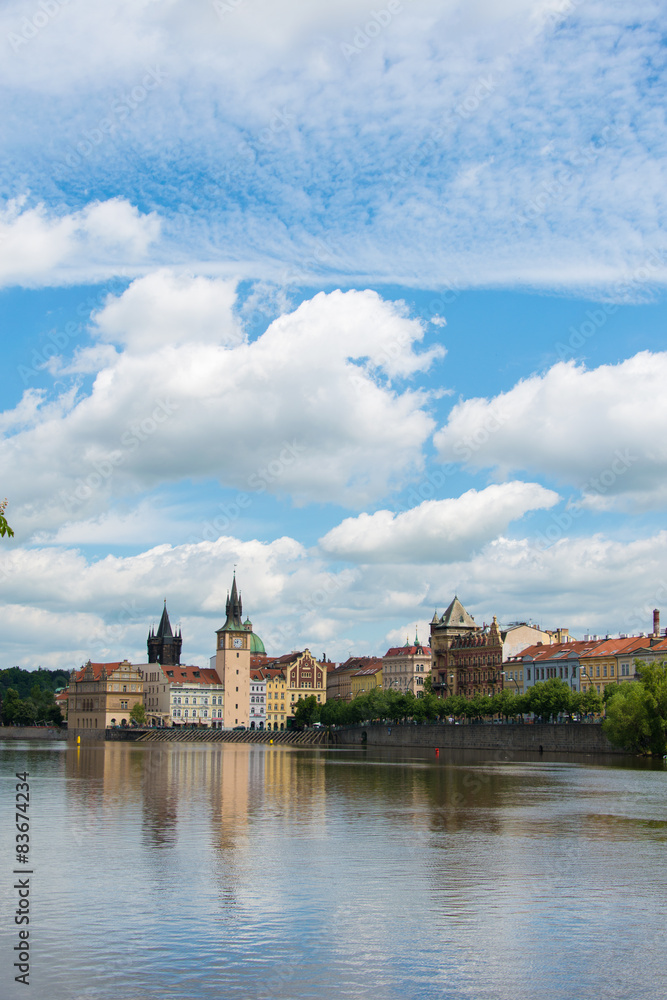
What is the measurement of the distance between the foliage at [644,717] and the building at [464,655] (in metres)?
81.2

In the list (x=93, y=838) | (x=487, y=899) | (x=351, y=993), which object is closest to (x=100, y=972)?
(x=351, y=993)

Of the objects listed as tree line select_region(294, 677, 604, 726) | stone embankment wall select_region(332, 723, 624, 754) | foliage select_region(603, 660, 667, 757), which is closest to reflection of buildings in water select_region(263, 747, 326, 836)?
foliage select_region(603, 660, 667, 757)

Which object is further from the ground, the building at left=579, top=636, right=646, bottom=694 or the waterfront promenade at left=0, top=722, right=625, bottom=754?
the building at left=579, top=636, right=646, bottom=694

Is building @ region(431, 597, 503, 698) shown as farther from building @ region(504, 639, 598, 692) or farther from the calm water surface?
the calm water surface

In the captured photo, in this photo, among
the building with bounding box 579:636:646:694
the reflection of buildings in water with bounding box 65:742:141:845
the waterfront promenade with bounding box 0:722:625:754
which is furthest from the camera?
the building with bounding box 579:636:646:694

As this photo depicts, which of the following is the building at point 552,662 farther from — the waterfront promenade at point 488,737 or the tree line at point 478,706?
the waterfront promenade at point 488,737

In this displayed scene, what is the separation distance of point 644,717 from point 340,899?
7032 cm

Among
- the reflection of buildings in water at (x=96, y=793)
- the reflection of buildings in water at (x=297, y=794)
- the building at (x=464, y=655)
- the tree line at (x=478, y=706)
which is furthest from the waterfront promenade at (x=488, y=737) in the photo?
the reflection of buildings in water at (x=96, y=793)

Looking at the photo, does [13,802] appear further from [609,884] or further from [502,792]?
[609,884]

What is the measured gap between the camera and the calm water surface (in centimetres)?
1875

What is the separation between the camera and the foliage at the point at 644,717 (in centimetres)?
8825

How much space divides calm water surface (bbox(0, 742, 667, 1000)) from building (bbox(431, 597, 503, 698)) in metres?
130

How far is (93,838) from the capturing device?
3497 centimetres

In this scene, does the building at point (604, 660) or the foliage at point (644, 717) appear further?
the building at point (604, 660)
